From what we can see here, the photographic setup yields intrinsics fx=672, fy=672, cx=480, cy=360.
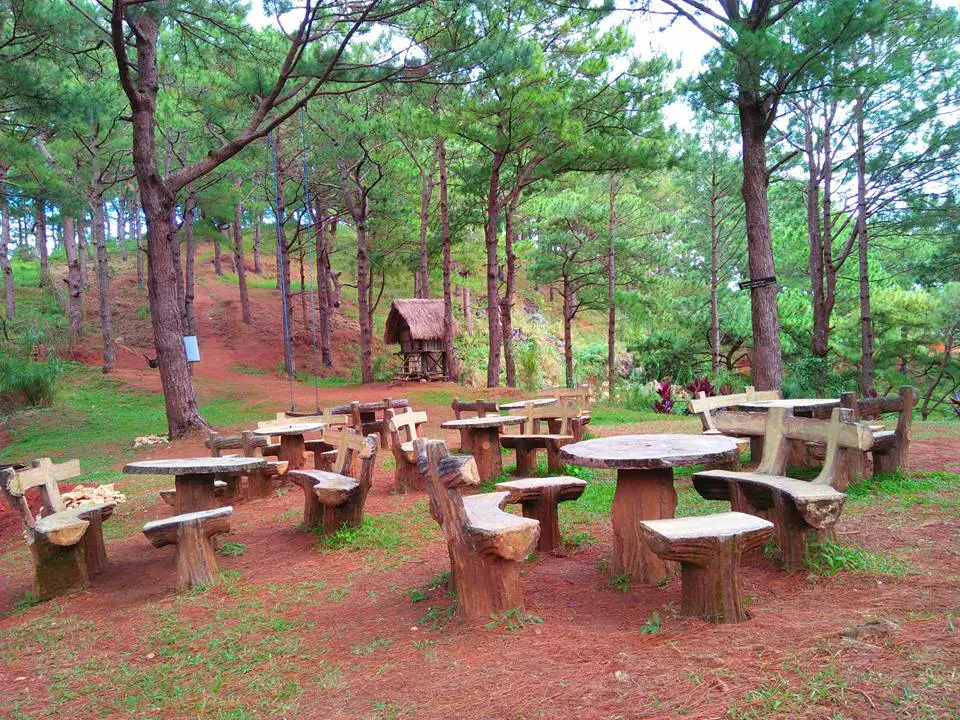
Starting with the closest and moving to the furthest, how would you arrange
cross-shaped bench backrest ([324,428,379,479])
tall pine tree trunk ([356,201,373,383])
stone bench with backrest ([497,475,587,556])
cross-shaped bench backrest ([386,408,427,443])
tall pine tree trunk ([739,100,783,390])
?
stone bench with backrest ([497,475,587,556]), cross-shaped bench backrest ([324,428,379,479]), cross-shaped bench backrest ([386,408,427,443]), tall pine tree trunk ([739,100,783,390]), tall pine tree trunk ([356,201,373,383])

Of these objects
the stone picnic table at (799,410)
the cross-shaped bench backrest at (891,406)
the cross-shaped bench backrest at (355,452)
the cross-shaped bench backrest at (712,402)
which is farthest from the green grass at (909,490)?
the cross-shaped bench backrest at (355,452)

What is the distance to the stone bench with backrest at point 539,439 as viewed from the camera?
6.53 m

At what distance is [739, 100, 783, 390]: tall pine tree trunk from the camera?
27.1 ft

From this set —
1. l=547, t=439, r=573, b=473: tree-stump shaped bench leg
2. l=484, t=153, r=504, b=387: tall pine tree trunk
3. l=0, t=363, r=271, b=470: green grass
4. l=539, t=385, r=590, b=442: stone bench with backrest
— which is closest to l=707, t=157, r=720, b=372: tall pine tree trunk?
l=484, t=153, r=504, b=387: tall pine tree trunk

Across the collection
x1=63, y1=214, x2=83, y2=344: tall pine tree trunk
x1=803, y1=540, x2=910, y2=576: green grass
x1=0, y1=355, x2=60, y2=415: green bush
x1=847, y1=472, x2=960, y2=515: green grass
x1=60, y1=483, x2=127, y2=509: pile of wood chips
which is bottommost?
x1=60, y1=483, x2=127, y2=509: pile of wood chips

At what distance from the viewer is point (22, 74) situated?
10828 millimetres

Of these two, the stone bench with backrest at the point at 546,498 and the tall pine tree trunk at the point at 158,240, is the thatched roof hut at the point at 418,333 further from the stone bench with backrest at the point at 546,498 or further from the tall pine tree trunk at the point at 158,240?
the stone bench with backrest at the point at 546,498

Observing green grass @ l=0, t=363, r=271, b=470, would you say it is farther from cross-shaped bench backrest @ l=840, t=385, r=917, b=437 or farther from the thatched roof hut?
cross-shaped bench backrest @ l=840, t=385, r=917, b=437

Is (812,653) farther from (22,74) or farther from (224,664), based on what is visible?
(22,74)

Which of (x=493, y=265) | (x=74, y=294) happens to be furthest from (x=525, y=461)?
(x=74, y=294)

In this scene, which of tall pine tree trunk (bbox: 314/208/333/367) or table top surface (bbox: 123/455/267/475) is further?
tall pine tree trunk (bbox: 314/208/333/367)

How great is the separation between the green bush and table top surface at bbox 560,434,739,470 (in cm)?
1509

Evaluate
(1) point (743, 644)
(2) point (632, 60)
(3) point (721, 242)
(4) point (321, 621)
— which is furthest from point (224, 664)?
(3) point (721, 242)

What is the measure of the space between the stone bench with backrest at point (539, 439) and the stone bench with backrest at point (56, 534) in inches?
142
